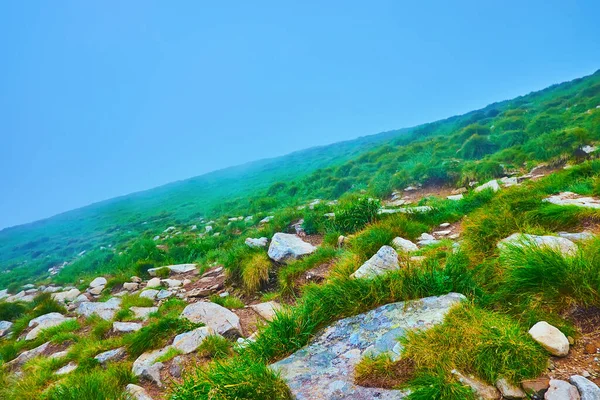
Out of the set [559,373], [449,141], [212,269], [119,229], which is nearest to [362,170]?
[449,141]

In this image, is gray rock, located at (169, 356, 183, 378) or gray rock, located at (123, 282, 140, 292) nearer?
gray rock, located at (169, 356, 183, 378)

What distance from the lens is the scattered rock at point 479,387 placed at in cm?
233

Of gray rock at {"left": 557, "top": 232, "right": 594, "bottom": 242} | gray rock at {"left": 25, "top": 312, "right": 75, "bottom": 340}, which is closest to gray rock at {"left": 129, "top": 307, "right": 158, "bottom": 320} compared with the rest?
gray rock at {"left": 25, "top": 312, "right": 75, "bottom": 340}

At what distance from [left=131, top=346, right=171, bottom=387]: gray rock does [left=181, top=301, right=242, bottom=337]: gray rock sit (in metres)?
0.80

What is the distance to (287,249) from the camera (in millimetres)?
7508

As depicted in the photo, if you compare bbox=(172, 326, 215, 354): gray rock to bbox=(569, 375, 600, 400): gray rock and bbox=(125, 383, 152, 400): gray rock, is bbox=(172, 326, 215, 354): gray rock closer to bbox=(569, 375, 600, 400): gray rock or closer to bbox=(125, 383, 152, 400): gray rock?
bbox=(125, 383, 152, 400): gray rock

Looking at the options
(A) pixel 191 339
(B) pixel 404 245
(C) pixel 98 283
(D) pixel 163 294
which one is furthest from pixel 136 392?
(C) pixel 98 283

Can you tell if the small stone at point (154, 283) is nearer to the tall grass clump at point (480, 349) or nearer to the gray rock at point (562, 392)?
the tall grass clump at point (480, 349)

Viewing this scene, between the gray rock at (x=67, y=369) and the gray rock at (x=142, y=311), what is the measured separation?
4.71ft

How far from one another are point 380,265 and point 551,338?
2386 millimetres

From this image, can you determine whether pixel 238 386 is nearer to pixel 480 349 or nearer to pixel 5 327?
pixel 480 349

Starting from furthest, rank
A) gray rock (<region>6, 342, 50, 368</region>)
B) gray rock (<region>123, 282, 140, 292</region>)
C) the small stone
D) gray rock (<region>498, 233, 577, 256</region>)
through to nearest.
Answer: gray rock (<region>123, 282, 140, 292</region>) → the small stone → gray rock (<region>6, 342, 50, 368</region>) → gray rock (<region>498, 233, 577, 256</region>)

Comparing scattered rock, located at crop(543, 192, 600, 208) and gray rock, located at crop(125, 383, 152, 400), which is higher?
scattered rock, located at crop(543, 192, 600, 208)

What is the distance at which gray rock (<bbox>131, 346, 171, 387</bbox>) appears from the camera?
4.36 metres
